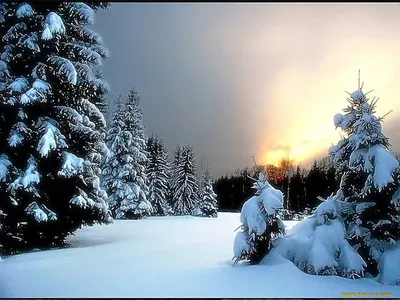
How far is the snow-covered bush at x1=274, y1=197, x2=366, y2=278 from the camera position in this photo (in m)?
6.12

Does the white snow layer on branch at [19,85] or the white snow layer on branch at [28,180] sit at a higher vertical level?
the white snow layer on branch at [19,85]

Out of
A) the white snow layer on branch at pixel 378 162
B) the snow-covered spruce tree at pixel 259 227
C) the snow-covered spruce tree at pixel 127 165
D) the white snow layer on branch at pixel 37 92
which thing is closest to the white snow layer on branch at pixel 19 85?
the white snow layer on branch at pixel 37 92

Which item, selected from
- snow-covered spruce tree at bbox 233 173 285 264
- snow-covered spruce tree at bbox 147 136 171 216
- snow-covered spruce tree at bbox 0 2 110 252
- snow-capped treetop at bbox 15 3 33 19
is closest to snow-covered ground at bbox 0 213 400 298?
snow-covered spruce tree at bbox 233 173 285 264

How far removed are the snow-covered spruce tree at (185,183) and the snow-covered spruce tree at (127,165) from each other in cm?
1061

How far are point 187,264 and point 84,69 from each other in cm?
633

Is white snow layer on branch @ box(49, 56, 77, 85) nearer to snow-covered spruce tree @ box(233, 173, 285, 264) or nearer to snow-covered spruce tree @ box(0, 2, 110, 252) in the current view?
snow-covered spruce tree @ box(0, 2, 110, 252)

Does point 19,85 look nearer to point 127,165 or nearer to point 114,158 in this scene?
point 127,165

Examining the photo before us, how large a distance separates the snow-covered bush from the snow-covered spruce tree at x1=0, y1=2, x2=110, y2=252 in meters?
5.51

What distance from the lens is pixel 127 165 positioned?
2691 centimetres

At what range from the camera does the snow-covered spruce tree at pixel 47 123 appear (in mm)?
8281

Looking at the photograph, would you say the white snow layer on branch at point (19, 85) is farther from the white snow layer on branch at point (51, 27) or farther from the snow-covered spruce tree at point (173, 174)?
the snow-covered spruce tree at point (173, 174)

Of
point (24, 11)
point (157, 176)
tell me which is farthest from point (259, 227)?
point (157, 176)

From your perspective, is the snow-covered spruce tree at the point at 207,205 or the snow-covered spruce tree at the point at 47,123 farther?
the snow-covered spruce tree at the point at 207,205

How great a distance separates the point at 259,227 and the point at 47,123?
6209 mm
